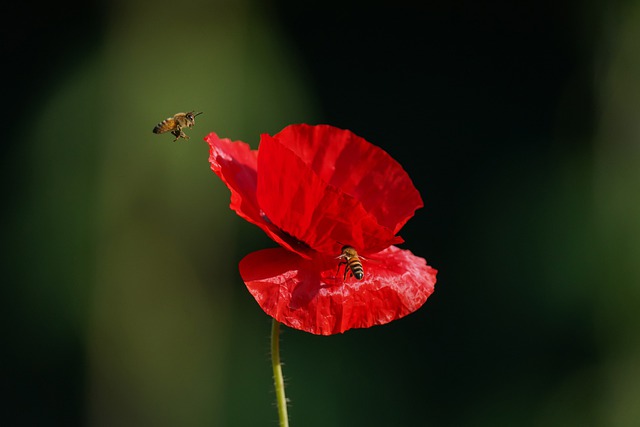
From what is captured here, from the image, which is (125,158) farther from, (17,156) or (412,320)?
(412,320)

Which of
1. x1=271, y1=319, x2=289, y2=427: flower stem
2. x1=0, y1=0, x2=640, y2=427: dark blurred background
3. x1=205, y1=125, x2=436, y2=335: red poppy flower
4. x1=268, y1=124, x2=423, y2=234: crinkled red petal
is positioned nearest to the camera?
x1=271, y1=319, x2=289, y2=427: flower stem

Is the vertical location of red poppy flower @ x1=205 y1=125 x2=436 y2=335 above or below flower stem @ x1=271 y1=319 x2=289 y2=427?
above

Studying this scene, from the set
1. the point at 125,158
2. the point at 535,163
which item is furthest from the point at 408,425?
the point at 125,158

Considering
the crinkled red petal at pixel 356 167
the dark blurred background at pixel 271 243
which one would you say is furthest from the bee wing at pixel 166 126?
the dark blurred background at pixel 271 243

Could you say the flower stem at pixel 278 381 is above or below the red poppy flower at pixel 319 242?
below

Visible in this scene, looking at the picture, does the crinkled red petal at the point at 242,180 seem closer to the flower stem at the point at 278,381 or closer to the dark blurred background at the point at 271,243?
the flower stem at the point at 278,381

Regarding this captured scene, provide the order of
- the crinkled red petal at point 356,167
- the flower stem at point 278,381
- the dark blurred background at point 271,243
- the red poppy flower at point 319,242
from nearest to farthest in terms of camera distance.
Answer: the flower stem at point 278,381 < the red poppy flower at point 319,242 < the crinkled red petal at point 356,167 < the dark blurred background at point 271,243

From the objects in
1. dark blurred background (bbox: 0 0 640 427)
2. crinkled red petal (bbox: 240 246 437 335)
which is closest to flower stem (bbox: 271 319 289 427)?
crinkled red petal (bbox: 240 246 437 335)

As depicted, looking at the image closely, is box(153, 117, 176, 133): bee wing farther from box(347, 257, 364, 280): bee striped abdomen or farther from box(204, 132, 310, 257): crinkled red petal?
box(347, 257, 364, 280): bee striped abdomen
